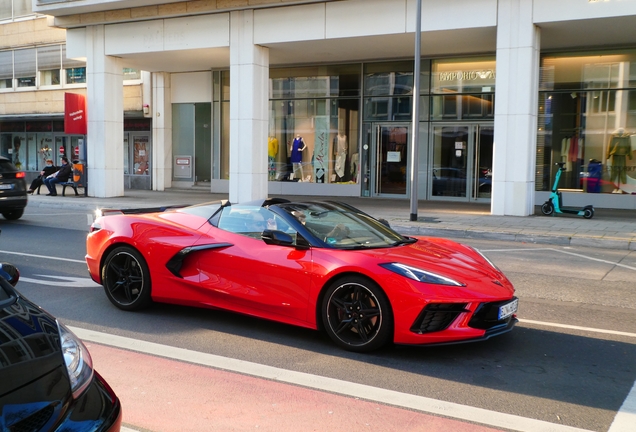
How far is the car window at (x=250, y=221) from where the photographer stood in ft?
20.4

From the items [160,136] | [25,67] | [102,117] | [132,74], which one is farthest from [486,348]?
[25,67]

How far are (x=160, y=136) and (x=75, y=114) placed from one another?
4966 millimetres

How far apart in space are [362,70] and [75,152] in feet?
47.6

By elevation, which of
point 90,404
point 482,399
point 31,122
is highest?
point 31,122

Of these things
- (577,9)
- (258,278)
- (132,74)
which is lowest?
(258,278)

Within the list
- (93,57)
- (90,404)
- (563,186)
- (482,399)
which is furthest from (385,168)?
(90,404)

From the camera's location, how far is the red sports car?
5238 millimetres

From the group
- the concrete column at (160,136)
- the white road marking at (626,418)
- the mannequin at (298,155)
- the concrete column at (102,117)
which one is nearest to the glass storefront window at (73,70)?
the concrete column at (160,136)

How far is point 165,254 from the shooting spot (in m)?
Answer: 6.51

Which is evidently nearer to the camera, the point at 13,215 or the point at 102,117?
the point at 13,215

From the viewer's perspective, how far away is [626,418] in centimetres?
420

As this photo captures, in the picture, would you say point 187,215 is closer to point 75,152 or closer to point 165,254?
point 165,254

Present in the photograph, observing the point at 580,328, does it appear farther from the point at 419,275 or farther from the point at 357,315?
the point at 357,315

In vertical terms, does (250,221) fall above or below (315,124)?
below
